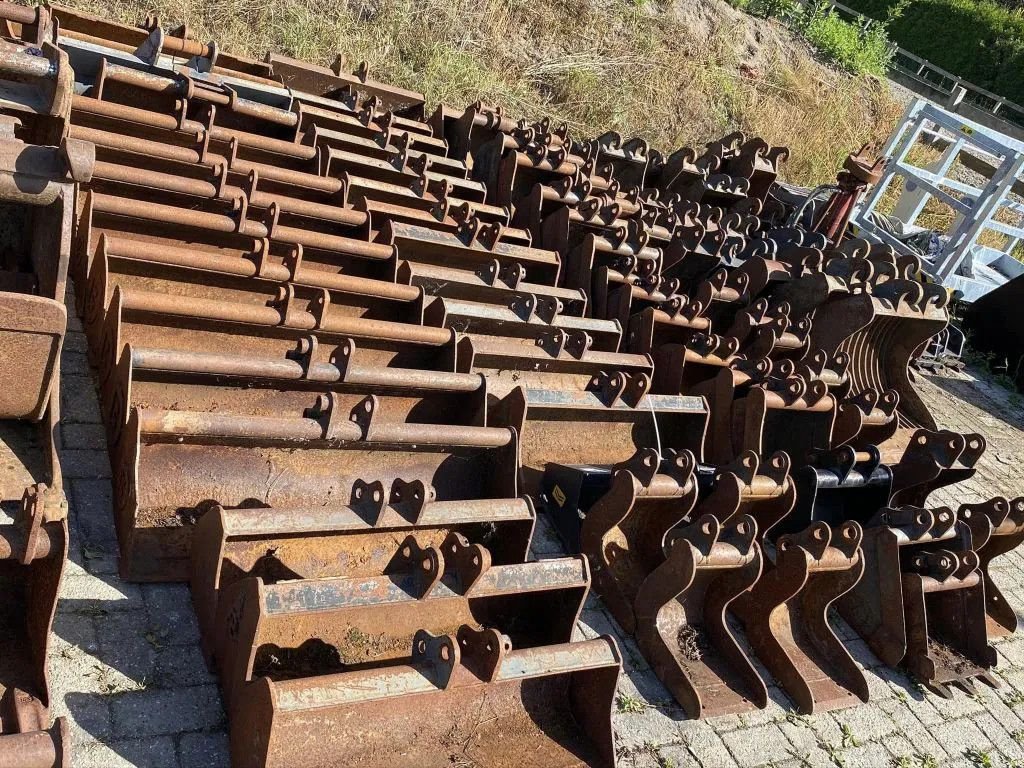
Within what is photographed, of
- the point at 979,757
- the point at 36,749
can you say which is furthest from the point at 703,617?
the point at 36,749

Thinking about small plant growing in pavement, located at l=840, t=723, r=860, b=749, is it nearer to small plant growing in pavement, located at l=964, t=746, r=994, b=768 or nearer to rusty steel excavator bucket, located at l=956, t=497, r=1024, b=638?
small plant growing in pavement, located at l=964, t=746, r=994, b=768

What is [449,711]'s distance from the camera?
3.01 metres

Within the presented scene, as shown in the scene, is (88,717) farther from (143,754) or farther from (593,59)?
(593,59)

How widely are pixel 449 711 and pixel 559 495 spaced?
5.03ft

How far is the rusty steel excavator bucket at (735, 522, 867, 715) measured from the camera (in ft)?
13.8

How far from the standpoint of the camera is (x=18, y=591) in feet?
8.98

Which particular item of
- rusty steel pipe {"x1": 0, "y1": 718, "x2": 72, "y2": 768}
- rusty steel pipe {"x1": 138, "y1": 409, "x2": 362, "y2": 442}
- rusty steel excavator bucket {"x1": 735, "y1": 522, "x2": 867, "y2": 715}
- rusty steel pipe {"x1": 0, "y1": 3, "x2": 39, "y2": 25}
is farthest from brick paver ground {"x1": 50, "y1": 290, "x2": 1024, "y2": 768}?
rusty steel pipe {"x1": 0, "y1": 3, "x2": 39, "y2": 25}

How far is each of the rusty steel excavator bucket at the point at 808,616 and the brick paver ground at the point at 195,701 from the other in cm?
11

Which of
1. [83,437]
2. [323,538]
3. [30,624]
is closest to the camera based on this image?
[30,624]

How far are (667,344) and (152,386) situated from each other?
3.15m

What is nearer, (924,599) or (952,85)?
(924,599)

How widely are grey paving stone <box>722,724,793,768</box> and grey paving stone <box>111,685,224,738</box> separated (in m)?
2.06

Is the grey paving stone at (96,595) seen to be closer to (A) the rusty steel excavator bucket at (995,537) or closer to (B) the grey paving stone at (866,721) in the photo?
(B) the grey paving stone at (866,721)

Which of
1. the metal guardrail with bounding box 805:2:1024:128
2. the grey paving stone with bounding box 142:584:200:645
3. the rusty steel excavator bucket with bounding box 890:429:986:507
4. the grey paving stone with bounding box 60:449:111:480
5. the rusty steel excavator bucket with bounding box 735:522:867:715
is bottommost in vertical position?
the grey paving stone with bounding box 142:584:200:645
